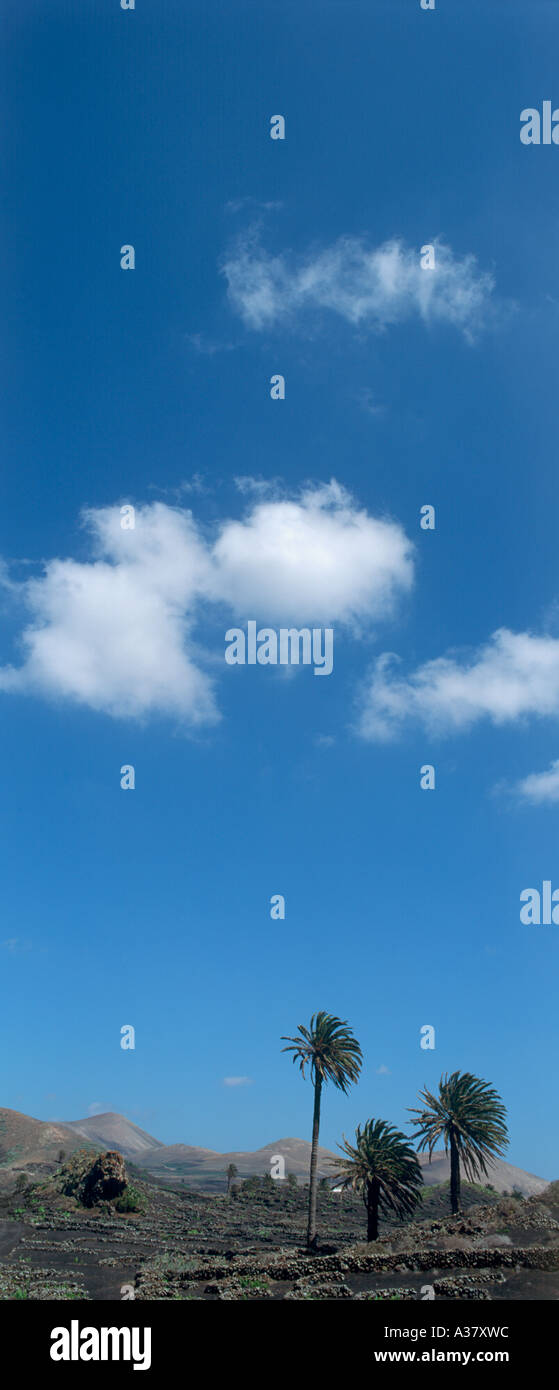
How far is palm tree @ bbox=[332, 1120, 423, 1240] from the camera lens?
160 ft

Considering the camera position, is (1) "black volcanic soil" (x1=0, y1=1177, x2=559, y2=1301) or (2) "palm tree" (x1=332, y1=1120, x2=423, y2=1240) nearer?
(1) "black volcanic soil" (x1=0, y1=1177, x2=559, y2=1301)

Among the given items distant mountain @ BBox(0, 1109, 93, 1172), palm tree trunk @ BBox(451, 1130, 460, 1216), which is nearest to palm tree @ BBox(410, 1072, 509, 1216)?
palm tree trunk @ BBox(451, 1130, 460, 1216)

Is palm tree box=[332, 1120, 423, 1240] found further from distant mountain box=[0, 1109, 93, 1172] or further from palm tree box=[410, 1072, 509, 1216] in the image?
distant mountain box=[0, 1109, 93, 1172]

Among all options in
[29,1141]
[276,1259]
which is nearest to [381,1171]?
[276,1259]

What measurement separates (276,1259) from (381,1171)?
40.4 feet

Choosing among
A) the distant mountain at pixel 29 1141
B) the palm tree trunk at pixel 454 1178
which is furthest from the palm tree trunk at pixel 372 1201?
the distant mountain at pixel 29 1141

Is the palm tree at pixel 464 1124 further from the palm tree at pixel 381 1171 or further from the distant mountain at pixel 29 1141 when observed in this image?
the distant mountain at pixel 29 1141

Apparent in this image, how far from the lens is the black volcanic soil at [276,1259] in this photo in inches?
1293

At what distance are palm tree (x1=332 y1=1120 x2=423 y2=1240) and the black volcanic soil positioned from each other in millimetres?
2105

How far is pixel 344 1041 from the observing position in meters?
57.6

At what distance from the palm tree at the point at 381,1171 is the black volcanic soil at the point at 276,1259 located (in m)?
2.10

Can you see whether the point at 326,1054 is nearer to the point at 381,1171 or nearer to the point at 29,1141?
the point at 381,1171
